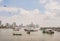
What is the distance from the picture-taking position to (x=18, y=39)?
5.34m

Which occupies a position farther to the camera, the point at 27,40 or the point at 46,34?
the point at 46,34

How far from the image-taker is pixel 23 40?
523 centimetres

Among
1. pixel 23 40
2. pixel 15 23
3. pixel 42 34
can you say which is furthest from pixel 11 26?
pixel 42 34

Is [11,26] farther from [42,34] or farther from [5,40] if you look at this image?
[42,34]

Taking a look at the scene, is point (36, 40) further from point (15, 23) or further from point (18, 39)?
point (15, 23)

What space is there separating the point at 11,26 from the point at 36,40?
100cm

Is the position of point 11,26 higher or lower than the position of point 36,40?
higher

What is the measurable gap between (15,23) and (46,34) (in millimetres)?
2324

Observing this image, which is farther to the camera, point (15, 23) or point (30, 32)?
point (30, 32)

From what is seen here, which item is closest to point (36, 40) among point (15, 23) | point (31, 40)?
point (31, 40)

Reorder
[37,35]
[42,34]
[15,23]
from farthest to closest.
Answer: [42,34]
[37,35]
[15,23]

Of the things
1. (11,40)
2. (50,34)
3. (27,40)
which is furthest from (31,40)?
(50,34)

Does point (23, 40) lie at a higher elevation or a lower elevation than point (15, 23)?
lower

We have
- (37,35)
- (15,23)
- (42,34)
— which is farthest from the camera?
(42,34)
